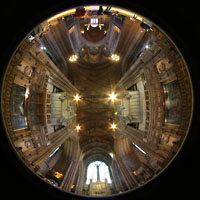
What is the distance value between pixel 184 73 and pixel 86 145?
18519 millimetres

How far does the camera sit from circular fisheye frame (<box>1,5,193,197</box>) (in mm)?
6742

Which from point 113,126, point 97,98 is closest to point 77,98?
point 97,98

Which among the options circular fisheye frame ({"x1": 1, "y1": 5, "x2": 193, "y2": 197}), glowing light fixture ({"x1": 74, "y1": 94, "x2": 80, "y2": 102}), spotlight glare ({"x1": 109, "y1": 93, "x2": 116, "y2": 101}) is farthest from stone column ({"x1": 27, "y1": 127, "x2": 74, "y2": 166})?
spotlight glare ({"x1": 109, "y1": 93, "x2": 116, "y2": 101})

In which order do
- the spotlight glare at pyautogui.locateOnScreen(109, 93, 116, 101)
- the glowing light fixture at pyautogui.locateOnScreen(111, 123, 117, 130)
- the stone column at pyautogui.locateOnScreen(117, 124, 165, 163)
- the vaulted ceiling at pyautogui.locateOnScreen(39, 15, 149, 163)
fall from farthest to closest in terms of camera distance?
the glowing light fixture at pyautogui.locateOnScreen(111, 123, 117, 130), the spotlight glare at pyautogui.locateOnScreen(109, 93, 116, 101), the vaulted ceiling at pyautogui.locateOnScreen(39, 15, 149, 163), the stone column at pyautogui.locateOnScreen(117, 124, 165, 163)

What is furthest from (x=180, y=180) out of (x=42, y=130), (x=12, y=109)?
(x=12, y=109)

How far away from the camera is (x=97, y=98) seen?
64.4 ft

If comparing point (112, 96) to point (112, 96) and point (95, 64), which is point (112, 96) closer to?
point (112, 96)

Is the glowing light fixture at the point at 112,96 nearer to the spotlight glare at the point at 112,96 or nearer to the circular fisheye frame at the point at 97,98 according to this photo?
the spotlight glare at the point at 112,96

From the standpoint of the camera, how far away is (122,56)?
1506 cm

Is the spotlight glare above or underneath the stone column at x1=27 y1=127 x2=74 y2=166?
above

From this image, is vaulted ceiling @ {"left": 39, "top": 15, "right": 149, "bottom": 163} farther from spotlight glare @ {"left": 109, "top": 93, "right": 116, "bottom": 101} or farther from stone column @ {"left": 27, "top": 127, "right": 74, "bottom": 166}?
stone column @ {"left": 27, "top": 127, "right": 74, "bottom": 166}

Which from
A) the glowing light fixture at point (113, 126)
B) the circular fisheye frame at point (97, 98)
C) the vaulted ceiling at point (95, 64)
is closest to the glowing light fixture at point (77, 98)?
the circular fisheye frame at point (97, 98)

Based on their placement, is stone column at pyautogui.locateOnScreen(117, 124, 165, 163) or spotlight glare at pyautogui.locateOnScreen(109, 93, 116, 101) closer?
stone column at pyautogui.locateOnScreen(117, 124, 165, 163)

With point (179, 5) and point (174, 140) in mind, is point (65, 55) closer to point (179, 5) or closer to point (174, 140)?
point (179, 5)
